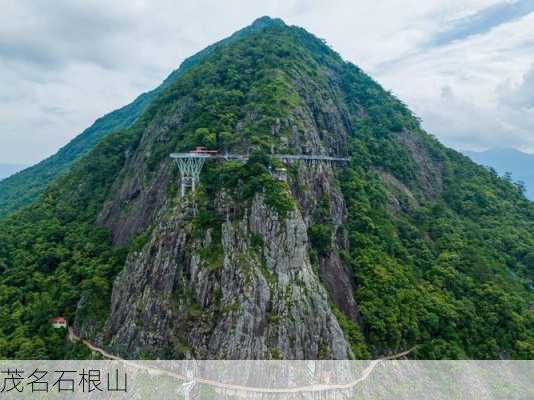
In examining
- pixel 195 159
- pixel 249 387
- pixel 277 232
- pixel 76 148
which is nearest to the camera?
pixel 249 387

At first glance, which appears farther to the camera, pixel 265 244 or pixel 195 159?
pixel 195 159

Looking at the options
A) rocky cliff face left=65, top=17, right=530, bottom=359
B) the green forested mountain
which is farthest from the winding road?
rocky cliff face left=65, top=17, right=530, bottom=359

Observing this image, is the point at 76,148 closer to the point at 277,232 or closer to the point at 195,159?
the point at 195,159

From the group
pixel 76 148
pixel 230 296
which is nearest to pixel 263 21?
pixel 76 148

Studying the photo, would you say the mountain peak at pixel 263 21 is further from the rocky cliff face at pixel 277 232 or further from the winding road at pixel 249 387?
the winding road at pixel 249 387

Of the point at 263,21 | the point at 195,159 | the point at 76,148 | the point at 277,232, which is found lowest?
the point at 277,232

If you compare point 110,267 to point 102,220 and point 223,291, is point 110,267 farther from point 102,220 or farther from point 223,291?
point 223,291

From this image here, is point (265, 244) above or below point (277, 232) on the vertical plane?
below
